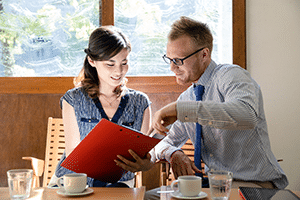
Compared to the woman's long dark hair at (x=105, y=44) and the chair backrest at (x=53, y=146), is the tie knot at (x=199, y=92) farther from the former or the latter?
the chair backrest at (x=53, y=146)

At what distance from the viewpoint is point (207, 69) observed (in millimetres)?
1674

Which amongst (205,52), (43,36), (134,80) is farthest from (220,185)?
(43,36)

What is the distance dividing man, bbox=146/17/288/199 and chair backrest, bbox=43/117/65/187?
1.03 metres

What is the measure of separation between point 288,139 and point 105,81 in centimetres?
159

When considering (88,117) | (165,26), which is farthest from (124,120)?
(165,26)

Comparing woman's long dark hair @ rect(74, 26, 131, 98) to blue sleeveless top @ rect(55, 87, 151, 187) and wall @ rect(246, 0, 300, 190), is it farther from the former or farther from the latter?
wall @ rect(246, 0, 300, 190)

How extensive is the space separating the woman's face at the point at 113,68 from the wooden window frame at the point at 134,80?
0.69m

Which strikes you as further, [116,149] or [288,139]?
[288,139]

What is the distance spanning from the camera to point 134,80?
2.57 m

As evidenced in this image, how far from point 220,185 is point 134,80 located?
1720mm

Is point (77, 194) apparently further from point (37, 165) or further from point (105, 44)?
point (37, 165)

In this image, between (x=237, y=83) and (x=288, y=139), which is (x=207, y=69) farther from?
(x=288, y=139)

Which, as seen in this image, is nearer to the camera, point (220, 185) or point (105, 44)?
point (220, 185)

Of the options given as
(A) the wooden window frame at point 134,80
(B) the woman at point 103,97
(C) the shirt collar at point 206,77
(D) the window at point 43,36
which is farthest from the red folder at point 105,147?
(D) the window at point 43,36
